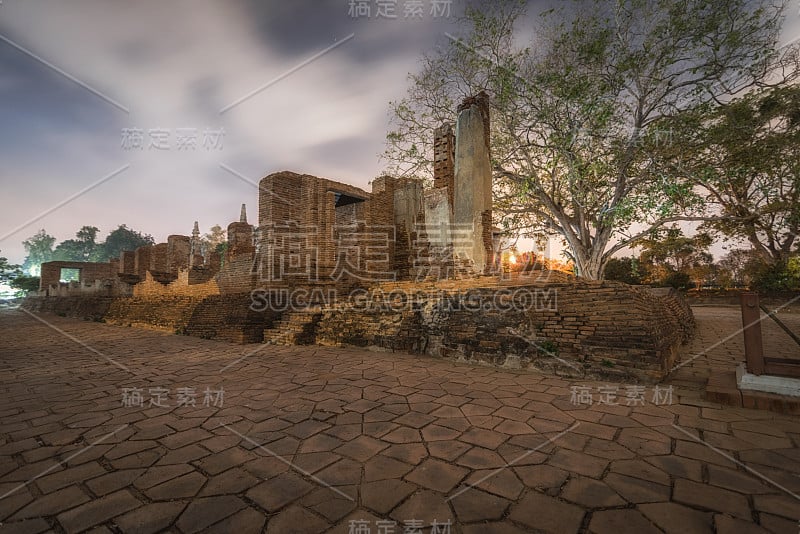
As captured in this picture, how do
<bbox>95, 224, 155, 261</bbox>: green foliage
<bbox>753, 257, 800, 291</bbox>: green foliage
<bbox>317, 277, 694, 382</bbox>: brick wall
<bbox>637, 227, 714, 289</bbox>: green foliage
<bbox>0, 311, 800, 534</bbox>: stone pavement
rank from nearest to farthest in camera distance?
<bbox>0, 311, 800, 534</bbox>: stone pavement → <bbox>317, 277, 694, 382</bbox>: brick wall → <bbox>753, 257, 800, 291</bbox>: green foliage → <bbox>637, 227, 714, 289</bbox>: green foliage → <bbox>95, 224, 155, 261</bbox>: green foliage

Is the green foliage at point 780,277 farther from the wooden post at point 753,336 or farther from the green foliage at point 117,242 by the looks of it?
the green foliage at point 117,242

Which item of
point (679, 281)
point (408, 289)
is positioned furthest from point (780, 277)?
point (408, 289)

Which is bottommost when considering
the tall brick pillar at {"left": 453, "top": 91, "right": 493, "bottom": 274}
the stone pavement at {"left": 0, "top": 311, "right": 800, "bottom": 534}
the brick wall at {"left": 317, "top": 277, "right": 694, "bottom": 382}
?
the stone pavement at {"left": 0, "top": 311, "right": 800, "bottom": 534}

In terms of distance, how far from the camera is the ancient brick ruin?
14.1 ft

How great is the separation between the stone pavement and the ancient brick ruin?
783 mm

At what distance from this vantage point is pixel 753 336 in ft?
10.1

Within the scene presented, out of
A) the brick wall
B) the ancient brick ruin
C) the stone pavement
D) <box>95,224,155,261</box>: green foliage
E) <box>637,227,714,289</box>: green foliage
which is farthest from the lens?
<box>95,224,155,261</box>: green foliage

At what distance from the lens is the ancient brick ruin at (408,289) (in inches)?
170

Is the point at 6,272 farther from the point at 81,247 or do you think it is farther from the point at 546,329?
the point at 546,329

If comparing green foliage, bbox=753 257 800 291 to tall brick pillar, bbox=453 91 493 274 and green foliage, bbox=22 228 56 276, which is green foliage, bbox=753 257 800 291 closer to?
tall brick pillar, bbox=453 91 493 274

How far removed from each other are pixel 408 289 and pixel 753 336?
4637 mm

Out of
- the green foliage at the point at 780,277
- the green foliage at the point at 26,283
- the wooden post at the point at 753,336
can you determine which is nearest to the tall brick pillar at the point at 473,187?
the wooden post at the point at 753,336

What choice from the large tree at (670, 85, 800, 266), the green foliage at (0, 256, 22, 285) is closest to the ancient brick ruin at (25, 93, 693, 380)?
the large tree at (670, 85, 800, 266)

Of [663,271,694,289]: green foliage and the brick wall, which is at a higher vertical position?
[663,271,694,289]: green foliage
